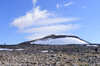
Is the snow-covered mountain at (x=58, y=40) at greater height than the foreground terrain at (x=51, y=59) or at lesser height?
greater

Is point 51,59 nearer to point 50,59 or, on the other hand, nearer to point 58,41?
point 50,59

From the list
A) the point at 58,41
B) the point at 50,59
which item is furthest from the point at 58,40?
the point at 50,59

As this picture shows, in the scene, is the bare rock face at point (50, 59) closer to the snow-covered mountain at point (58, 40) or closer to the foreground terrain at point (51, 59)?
the foreground terrain at point (51, 59)

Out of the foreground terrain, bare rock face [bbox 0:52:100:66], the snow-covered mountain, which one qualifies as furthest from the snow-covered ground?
bare rock face [bbox 0:52:100:66]

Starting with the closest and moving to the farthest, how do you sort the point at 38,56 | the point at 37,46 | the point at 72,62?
the point at 72,62 → the point at 38,56 → the point at 37,46

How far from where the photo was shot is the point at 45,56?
17.8m

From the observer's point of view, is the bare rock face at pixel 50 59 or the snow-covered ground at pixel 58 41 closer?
the bare rock face at pixel 50 59

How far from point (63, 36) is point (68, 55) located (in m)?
8.87

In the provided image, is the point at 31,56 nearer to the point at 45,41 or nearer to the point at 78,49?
the point at 78,49

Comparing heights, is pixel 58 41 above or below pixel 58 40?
below

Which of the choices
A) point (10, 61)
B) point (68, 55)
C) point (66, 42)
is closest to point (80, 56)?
point (68, 55)

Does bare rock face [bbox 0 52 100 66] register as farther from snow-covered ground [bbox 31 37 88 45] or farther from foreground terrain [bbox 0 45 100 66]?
snow-covered ground [bbox 31 37 88 45]

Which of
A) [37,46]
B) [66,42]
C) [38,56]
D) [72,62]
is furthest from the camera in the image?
[66,42]

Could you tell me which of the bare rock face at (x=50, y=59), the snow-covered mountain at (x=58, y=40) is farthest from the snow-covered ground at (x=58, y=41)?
the bare rock face at (x=50, y=59)
